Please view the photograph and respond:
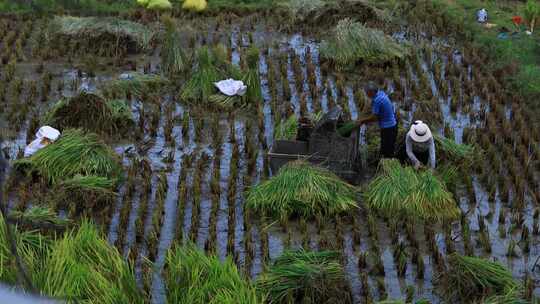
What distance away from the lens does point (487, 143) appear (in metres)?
7.52

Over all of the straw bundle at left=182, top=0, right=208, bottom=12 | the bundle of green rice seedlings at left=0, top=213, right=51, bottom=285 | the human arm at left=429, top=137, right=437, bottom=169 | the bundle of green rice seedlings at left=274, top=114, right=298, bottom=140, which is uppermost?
the straw bundle at left=182, top=0, right=208, bottom=12

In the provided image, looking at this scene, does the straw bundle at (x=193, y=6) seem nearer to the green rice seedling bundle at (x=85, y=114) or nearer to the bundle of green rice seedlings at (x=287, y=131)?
the green rice seedling bundle at (x=85, y=114)

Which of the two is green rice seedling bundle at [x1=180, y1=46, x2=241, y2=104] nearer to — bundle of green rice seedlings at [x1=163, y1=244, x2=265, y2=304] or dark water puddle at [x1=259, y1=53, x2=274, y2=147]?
dark water puddle at [x1=259, y1=53, x2=274, y2=147]

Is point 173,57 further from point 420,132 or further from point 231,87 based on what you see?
point 420,132

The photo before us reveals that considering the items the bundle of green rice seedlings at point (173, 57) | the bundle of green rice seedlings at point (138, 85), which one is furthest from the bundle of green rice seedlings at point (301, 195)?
the bundle of green rice seedlings at point (173, 57)

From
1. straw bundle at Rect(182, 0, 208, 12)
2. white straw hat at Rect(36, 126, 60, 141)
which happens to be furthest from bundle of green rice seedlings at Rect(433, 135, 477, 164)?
straw bundle at Rect(182, 0, 208, 12)

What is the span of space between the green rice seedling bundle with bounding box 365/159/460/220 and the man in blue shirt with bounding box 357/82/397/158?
1.55 ft

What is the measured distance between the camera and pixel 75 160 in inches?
260

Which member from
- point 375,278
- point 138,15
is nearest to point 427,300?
point 375,278

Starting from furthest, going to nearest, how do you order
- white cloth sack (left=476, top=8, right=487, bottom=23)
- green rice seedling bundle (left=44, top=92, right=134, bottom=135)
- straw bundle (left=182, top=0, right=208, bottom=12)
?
straw bundle (left=182, top=0, right=208, bottom=12) → white cloth sack (left=476, top=8, right=487, bottom=23) → green rice seedling bundle (left=44, top=92, right=134, bottom=135)

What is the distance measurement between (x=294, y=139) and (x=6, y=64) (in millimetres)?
4751

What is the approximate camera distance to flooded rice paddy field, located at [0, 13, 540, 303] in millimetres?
5535

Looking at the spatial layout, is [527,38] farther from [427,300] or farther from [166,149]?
[427,300]

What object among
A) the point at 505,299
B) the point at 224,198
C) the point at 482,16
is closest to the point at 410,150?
the point at 224,198
